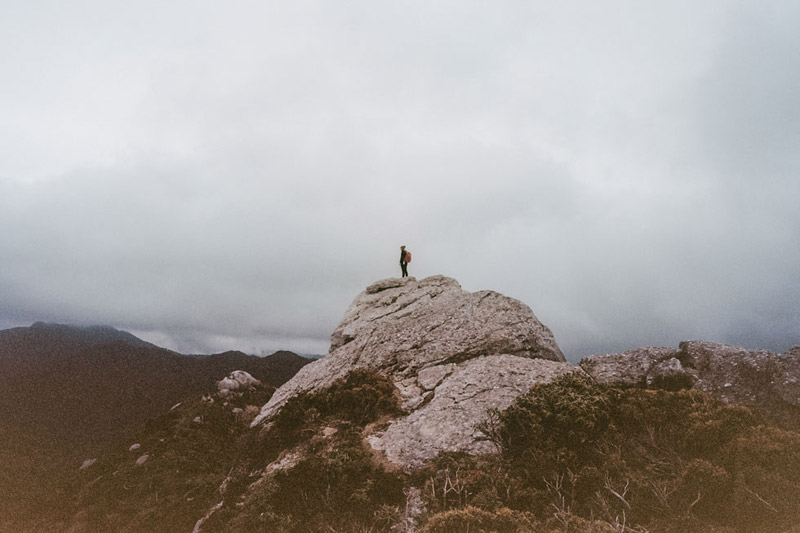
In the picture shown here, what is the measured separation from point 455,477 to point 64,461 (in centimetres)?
14478

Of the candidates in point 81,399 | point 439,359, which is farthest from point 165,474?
point 81,399

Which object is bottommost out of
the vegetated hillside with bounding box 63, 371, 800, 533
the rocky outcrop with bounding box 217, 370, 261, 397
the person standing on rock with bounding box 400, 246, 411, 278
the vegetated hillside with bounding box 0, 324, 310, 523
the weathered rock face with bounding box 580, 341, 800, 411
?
the vegetated hillside with bounding box 0, 324, 310, 523

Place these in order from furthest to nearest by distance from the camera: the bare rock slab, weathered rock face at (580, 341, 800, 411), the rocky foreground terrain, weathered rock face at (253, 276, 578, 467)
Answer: the bare rock slab → weathered rock face at (580, 341, 800, 411) → weathered rock face at (253, 276, 578, 467) → the rocky foreground terrain

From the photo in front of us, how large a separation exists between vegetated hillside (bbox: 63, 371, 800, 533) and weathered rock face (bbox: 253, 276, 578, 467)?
1.19 m

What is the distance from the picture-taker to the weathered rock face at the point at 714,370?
58.2 ft

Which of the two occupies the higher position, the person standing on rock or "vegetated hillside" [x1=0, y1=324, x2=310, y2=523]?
the person standing on rock

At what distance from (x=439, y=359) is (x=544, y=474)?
11480 mm

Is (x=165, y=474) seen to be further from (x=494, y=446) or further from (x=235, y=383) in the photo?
(x=494, y=446)

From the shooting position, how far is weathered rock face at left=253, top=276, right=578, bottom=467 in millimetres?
17328

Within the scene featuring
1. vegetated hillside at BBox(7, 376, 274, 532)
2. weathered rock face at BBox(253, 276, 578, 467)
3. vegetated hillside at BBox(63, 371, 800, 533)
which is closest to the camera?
vegetated hillside at BBox(63, 371, 800, 533)

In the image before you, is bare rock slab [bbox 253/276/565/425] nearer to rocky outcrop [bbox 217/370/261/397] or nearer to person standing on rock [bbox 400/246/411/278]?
person standing on rock [bbox 400/246/411/278]

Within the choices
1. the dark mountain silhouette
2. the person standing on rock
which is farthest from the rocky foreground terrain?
the dark mountain silhouette

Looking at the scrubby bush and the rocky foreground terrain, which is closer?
the scrubby bush

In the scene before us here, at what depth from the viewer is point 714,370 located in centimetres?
2022
